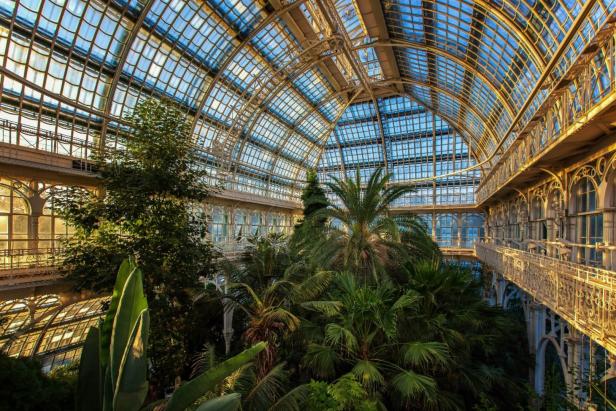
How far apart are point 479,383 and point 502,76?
1880cm

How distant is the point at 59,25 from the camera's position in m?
15.7

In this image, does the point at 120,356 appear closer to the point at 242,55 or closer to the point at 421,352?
the point at 421,352

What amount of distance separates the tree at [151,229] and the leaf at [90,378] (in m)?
3.67

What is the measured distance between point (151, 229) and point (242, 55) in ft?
71.5

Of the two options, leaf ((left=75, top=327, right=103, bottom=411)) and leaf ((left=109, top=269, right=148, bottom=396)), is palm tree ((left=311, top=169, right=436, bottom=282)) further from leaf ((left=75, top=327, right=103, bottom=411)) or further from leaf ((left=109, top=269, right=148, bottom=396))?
leaf ((left=109, top=269, right=148, bottom=396))

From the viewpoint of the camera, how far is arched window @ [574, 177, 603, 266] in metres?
10.1

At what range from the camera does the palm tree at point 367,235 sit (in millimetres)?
12164

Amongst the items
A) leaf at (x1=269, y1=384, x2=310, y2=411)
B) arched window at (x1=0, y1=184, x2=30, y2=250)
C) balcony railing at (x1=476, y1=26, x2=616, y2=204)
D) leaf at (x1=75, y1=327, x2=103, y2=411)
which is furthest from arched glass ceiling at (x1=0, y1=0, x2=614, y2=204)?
leaf at (x1=75, y1=327, x2=103, y2=411)

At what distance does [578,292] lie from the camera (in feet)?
20.5

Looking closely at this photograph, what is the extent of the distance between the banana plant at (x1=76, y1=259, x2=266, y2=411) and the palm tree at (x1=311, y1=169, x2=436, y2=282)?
27.3 feet

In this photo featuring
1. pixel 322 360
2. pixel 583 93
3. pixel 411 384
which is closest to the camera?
pixel 411 384

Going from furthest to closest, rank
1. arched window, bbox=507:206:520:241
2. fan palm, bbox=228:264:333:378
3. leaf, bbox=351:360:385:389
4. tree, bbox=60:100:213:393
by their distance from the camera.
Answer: arched window, bbox=507:206:520:241 < fan palm, bbox=228:264:333:378 < tree, bbox=60:100:213:393 < leaf, bbox=351:360:385:389

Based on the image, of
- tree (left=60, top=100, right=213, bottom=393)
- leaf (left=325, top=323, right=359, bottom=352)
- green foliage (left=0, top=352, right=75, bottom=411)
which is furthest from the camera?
tree (left=60, top=100, right=213, bottom=393)

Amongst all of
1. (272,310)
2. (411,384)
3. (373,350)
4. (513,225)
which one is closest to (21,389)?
(272,310)
